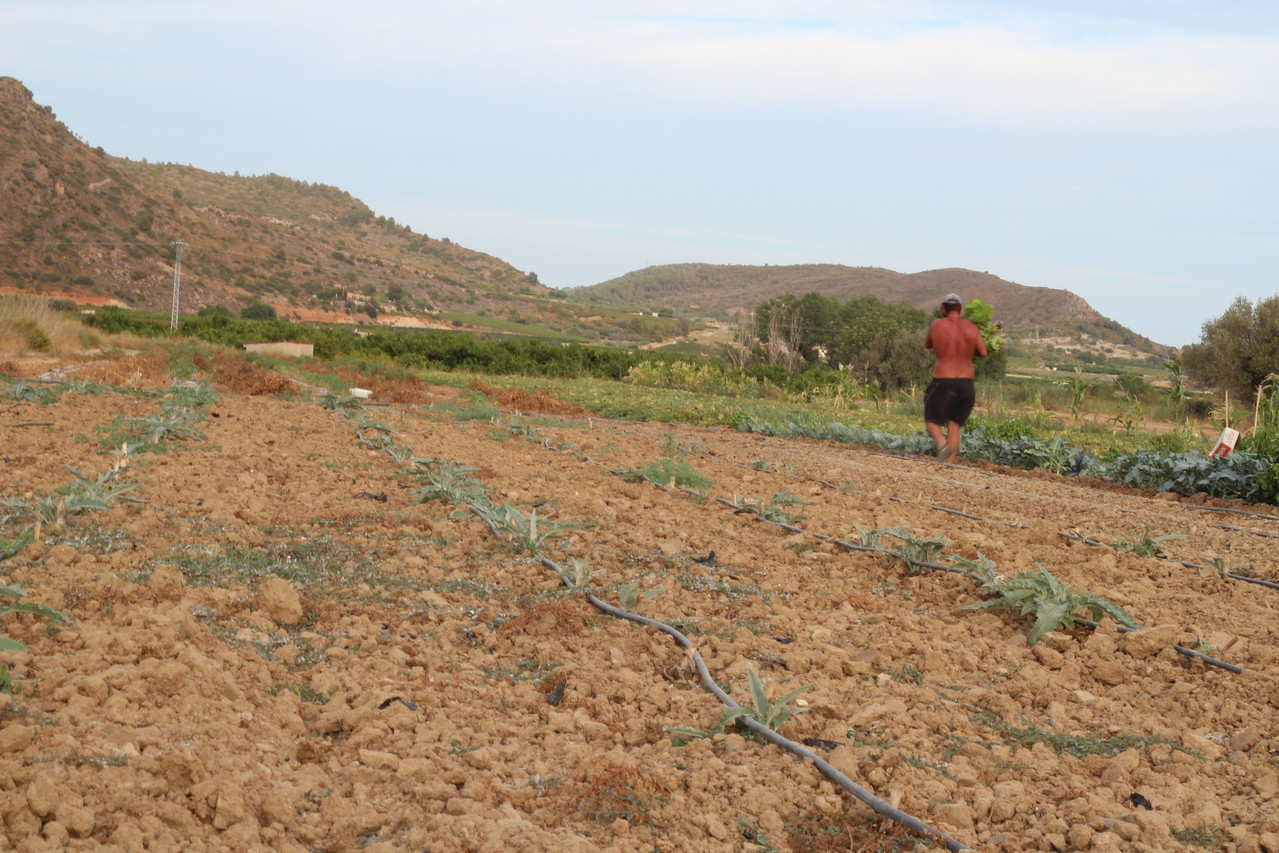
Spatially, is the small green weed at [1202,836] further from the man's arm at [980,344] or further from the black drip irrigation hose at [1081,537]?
the man's arm at [980,344]

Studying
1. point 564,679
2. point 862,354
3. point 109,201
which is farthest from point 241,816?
point 109,201

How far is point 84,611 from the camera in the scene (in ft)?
10.0

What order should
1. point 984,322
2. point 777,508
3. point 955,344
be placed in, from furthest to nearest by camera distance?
point 984,322 → point 955,344 → point 777,508

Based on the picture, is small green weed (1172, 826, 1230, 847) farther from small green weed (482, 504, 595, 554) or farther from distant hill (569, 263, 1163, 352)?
distant hill (569, 263, 1163, 352)

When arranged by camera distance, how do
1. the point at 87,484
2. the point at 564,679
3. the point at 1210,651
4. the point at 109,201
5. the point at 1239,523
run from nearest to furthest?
1. the point at 564,679
2. the point at 1210,651
3. the point at 87,484
4. the point at 1239,523
5. the point at 109,201

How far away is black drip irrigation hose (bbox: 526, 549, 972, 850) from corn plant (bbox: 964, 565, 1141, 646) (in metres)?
1.20

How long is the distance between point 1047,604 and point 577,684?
1762mm

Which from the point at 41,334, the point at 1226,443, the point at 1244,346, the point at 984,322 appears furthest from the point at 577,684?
the point at 1244,346

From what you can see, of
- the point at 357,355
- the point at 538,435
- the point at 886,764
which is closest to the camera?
the point at 886,764

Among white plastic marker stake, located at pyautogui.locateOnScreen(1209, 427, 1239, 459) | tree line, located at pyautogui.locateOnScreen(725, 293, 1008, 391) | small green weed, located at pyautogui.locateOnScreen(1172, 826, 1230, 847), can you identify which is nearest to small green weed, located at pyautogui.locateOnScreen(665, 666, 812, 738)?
small green weed, located at pyautogui.locateOnScreen(1172, 826, 1230, 847)

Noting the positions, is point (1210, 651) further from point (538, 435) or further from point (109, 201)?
point (109, 201)

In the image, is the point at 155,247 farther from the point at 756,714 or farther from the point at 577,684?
the point at 756,714

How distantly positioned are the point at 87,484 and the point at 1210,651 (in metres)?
4.72

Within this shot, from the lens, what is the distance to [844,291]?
10131 cm
